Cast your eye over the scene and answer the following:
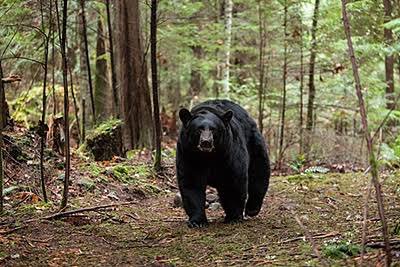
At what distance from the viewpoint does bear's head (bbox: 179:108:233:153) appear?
6.26 m

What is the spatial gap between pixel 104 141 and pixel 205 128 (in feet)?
16.1

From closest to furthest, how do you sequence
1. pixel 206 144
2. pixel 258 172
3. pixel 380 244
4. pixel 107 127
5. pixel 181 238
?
pixel 380 244
pixel 181 238
pixel 206 144
pixel 258 172
pixel 107 127

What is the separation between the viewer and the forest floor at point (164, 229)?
4766 mm

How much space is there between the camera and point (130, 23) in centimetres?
1253

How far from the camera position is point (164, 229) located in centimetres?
647

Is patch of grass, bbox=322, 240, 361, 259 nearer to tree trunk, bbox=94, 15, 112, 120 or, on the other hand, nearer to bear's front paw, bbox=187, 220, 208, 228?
bear's front paw, bbox=187, 220, 208, 228

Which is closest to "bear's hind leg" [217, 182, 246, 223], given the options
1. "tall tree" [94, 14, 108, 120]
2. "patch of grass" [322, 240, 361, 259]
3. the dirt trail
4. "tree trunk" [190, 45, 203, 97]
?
the dirt trail

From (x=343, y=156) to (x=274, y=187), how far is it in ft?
16.4

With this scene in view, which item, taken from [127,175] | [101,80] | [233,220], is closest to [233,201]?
[233,220]

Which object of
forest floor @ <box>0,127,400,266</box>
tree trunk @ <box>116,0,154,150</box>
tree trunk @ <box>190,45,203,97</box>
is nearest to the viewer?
forest floor @ <box>0,127,400,266</box>

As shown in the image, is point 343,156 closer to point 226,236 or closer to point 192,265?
point 226,236

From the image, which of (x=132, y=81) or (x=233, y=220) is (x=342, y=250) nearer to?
(x=233, y=220)

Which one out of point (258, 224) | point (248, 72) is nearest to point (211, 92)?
point (248, 72)

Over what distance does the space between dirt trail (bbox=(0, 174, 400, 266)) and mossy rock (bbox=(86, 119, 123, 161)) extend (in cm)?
256
